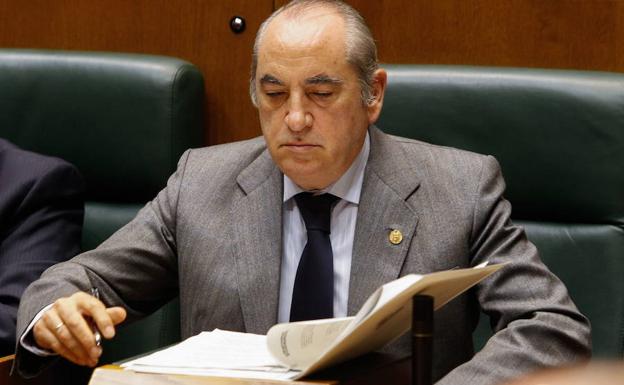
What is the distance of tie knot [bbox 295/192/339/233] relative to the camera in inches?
69.3

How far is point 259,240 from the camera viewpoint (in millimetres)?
→ 1778

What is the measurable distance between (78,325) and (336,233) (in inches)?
20.3

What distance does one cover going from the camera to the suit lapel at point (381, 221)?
169cm

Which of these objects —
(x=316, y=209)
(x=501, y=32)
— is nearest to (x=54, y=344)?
(x=316, y=209)

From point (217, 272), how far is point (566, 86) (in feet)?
2.59

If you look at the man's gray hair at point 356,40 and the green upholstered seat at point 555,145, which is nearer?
the man's gray hair at point 356,40

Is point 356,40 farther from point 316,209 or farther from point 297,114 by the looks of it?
point 316,209

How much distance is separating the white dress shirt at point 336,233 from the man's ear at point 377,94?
69mm

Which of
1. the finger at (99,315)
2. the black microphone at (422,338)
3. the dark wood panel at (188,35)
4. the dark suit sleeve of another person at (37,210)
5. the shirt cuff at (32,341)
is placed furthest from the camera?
the dark wood panel at (188,35)

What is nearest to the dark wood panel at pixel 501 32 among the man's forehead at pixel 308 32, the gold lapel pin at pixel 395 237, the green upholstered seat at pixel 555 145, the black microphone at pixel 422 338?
the green upholstered seat at pixel 555 145

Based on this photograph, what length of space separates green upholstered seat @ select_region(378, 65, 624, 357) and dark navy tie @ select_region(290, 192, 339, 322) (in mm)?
370

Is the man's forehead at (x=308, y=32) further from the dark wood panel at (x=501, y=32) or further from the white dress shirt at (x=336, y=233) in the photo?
the dark wood panel at (x=501, y=32)

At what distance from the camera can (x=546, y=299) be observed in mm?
1581

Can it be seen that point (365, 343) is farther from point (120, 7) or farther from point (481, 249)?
point (120, 7)
